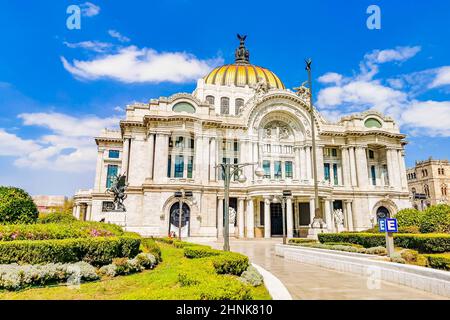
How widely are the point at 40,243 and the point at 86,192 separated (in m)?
48.6

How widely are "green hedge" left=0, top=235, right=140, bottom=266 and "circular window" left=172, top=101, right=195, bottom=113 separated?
2970cm

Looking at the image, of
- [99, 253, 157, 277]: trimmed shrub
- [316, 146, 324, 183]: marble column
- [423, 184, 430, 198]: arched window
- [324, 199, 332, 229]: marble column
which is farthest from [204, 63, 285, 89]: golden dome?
[423, 184, 430, 198]: arched window

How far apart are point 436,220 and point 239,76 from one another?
140 feet

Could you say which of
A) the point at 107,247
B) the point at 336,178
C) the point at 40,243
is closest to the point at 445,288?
the point at 107,247

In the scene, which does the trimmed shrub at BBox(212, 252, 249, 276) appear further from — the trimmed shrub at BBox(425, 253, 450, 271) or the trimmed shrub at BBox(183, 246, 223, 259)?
the trimmed shrub at BBox(425, 253, 450, 271)

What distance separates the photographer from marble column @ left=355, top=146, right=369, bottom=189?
1774 inches

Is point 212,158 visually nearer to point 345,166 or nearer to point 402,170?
point 345,166

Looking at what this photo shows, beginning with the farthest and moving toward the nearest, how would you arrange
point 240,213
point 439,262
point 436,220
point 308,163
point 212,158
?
1. point 308,163
2. point 212,158
3. point 240,213
4. point 436,220
5. point 439,262

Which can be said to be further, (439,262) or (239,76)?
(239,76)

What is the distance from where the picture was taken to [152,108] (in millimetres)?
40875

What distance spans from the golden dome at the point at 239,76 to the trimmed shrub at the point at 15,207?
4321 cm

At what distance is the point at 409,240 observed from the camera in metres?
17.3

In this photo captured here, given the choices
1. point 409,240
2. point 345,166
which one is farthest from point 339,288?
point 345,166
